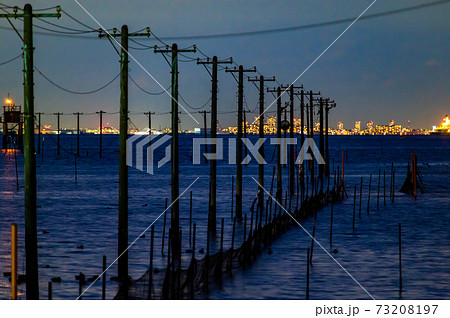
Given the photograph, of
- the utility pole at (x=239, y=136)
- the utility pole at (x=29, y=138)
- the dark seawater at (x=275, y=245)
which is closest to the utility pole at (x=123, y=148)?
the dark seawater at (x=275, y=245)

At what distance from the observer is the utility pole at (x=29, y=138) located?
13406 millimetres

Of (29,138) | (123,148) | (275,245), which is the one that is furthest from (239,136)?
(29,138)

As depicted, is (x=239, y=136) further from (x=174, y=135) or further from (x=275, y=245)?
(x=174, y=135)

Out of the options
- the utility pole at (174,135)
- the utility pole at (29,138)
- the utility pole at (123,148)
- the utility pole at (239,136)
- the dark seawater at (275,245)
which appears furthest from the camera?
the utility pole at (239,136)

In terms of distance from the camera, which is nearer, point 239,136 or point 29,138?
point 29,138

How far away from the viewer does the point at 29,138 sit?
44.5 ft

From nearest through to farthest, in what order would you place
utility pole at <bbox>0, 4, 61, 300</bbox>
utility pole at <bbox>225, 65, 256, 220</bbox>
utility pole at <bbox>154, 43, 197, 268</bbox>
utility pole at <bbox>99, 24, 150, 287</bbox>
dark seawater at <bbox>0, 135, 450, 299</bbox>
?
utility pole at <bbox>0, 4, 61, 300</bbox> < utility pole at <bbox>99, 24, 150, 287</bbox> < dark seawater at <bbox>0, 135, 450, 299</bbox> < utility pole at <bbox>154, 43, 197, 268</bbox> < utility pole at <bbox>225, 65, 256, 220</bbox>

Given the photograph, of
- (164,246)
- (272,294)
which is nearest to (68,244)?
(164,246)

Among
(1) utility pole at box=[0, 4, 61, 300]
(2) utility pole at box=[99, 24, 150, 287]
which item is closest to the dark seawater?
(2) utility pole at box=[99, 24, 150, 287]

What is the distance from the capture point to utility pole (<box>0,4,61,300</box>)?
44.0ft

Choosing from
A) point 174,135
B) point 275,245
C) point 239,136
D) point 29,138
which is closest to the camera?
point 29,138

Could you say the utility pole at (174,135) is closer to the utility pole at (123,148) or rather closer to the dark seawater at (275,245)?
the dark seawater at (275,245)

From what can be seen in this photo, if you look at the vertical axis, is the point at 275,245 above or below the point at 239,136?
below

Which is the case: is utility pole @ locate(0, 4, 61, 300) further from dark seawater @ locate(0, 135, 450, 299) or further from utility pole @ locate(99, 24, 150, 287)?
dark seawater @ locate(0, 135, 450, 299)
